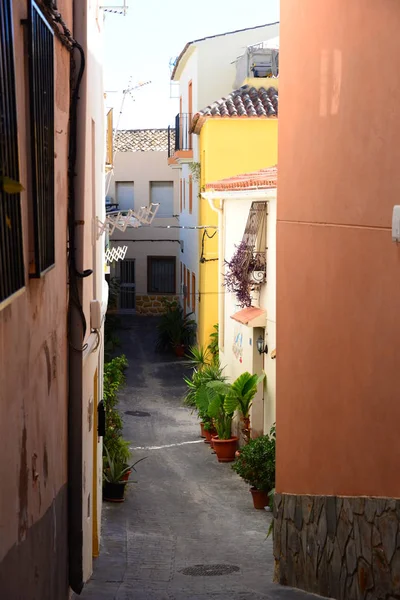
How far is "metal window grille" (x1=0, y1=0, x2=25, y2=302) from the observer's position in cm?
444

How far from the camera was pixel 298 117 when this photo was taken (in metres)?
9.21

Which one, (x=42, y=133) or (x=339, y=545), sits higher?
(x=42, y=133)

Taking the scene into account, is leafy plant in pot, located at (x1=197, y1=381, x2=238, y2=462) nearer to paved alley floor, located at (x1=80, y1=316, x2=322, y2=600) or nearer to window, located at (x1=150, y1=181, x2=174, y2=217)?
paved alley floor, located at (x1=80, y1=316, x2=322, y2=600)

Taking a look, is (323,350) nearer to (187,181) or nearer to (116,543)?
(116,543)

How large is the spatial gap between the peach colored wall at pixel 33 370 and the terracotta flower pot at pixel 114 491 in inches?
261

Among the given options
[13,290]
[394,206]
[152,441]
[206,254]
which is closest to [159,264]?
[206,254]

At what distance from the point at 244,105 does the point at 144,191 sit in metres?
13.3

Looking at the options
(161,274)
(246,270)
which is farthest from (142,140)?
(246,270)

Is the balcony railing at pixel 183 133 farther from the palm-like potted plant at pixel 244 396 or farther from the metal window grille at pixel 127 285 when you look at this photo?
the palm-like potted plant at pixel 244 396

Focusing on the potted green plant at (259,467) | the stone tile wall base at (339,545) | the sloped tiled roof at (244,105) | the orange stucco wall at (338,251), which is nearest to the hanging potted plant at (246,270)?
the potted green plant at (259,467)

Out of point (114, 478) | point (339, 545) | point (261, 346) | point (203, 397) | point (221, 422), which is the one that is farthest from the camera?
point (203, 397)

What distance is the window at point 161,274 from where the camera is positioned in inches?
1501

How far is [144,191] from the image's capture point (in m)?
37.9

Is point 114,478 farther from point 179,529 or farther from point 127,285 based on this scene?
point 127,285
